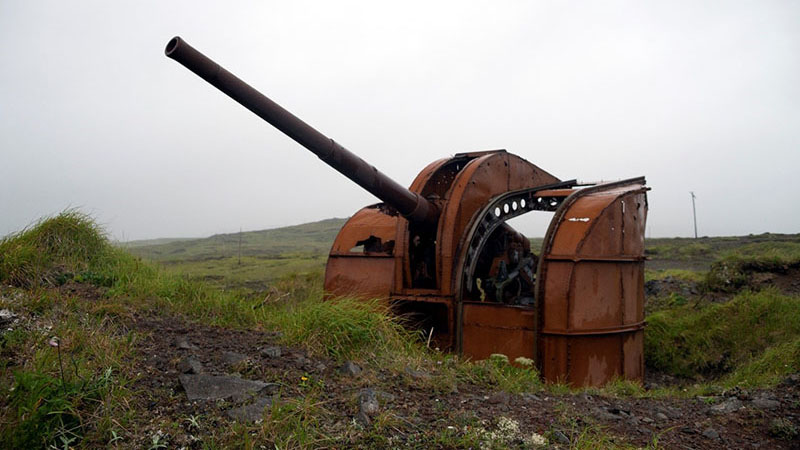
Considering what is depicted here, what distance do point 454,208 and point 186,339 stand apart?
320 centimetres

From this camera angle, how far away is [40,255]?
5457mm

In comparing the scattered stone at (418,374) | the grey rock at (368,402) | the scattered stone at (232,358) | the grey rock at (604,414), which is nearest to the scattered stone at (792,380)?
the grey rock at (604,414)

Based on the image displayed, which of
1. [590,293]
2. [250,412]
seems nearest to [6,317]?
[250,412]

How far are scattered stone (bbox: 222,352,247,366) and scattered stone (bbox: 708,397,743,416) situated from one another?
3029mm

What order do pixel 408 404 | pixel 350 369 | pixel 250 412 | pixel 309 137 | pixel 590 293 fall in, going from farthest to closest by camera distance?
pixel 590 293 < pixel 309 137 < pixel 350 369 < pixel 408 404 < pixel 250 412

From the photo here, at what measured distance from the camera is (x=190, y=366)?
332 centimetres

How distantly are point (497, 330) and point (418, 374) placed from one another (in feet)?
7.28

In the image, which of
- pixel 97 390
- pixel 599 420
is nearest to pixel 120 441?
pixel 97 390

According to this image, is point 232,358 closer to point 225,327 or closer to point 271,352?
point 271,352

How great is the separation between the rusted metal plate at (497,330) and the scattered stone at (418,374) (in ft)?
6.65

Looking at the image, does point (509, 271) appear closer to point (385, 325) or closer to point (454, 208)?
point (454, 208)

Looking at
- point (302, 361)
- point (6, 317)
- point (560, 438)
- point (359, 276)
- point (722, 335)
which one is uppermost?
point (359, 276)

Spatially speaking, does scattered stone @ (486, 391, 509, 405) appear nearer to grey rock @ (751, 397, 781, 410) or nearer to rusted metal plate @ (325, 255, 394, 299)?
grey rock @ (751, 397, 781, 410)

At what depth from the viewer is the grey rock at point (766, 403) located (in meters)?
3.82
